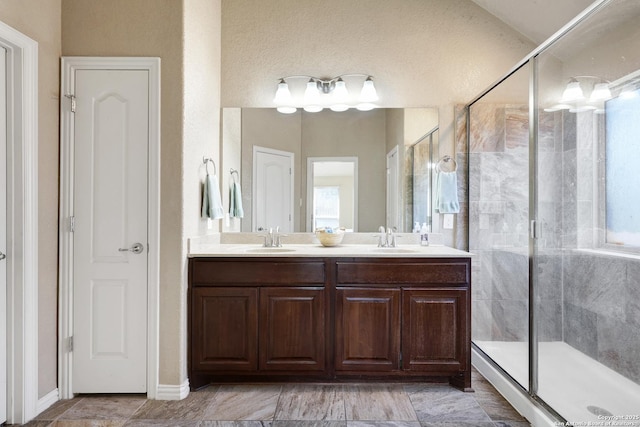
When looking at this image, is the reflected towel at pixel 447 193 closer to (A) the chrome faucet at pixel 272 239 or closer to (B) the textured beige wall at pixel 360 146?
(B) the textured beige wall at pixel 360 146

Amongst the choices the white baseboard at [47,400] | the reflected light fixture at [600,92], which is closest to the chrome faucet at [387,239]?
the reflected light fixture at [600,92]

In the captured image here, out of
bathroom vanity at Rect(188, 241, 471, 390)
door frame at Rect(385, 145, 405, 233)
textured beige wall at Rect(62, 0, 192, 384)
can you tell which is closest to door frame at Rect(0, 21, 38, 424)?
textured beige wall at Rect(62, 0, 192, 384)

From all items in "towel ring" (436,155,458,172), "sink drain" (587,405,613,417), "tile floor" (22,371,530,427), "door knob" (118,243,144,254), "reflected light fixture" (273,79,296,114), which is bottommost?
"tile floor" (22,371,530,427)

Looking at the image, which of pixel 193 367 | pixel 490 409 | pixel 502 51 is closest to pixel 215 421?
pixel 193 367

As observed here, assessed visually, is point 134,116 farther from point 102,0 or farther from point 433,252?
point 433,252

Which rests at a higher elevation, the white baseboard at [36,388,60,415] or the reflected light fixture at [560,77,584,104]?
the reflected light fixture at [560,77,584,104]

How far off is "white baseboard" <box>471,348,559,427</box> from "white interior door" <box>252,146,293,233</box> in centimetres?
170

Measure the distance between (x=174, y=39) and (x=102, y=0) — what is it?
1.61ft

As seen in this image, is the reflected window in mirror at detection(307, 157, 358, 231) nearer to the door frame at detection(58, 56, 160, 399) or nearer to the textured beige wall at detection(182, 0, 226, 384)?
the textured beige wall at detection(182, 0, 226, 384)

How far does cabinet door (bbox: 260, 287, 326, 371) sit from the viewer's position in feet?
7.86

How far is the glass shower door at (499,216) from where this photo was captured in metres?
2.75

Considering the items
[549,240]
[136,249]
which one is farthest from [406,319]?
[136,249]

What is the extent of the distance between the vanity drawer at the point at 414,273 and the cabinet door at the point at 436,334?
0.30ft

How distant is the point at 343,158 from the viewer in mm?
3037
